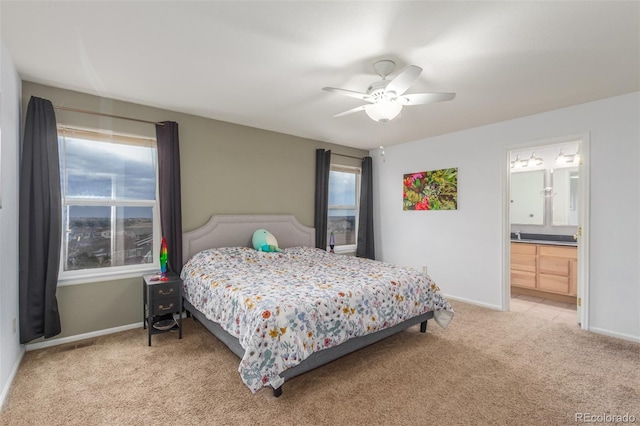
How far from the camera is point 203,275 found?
3078 millimetres

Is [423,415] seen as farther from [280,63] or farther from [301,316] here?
[280,63]

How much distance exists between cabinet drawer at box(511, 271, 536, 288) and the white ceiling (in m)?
2.61

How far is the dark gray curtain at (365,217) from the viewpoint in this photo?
5.42 m

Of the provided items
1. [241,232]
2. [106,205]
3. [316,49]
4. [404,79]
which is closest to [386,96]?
[404,79]

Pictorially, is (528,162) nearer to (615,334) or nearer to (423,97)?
(615,334)

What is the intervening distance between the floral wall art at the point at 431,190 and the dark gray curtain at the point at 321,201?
1384 millimetres

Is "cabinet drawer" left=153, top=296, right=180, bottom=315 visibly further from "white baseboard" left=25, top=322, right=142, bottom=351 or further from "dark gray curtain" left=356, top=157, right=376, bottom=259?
"dark gray curtain" left=356, top=157, right=376, bottom=259

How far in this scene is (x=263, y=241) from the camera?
13.0 feet

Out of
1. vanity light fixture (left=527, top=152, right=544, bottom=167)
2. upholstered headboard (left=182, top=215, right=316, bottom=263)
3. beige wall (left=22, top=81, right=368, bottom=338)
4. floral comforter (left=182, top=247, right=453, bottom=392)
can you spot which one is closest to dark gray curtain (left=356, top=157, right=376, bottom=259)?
beige wall (left=22, top=81, right=368, bottom=338)

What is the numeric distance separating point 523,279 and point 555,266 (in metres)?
0.49

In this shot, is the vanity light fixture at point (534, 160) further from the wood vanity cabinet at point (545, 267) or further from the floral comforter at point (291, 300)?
the floral comforter at point (291, 300)

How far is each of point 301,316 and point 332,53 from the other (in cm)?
194

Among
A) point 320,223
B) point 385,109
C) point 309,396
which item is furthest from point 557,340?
point 320,223

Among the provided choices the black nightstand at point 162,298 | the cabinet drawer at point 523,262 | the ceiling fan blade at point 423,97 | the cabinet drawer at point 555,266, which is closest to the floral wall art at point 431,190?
the cabinet drawer at point 523,262
